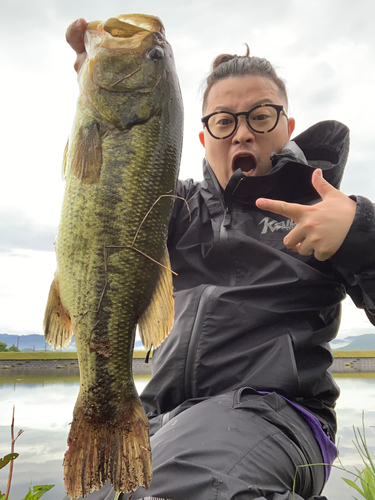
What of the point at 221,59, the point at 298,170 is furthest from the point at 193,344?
the point at 221,59

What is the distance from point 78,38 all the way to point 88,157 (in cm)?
69

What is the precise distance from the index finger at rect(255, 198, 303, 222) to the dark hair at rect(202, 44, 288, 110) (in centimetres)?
146

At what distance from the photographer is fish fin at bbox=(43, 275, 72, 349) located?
5.03ft

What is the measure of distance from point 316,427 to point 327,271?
2.84 feet

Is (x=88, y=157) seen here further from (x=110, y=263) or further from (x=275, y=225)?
(x=275, y=225)

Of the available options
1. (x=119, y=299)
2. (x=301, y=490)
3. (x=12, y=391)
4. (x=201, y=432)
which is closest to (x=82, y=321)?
(x=119, y=299)

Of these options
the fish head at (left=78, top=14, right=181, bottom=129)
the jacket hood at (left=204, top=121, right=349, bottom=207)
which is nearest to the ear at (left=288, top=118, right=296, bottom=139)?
the jacket hood at (left=204, top=121, right=349, bottom=207)

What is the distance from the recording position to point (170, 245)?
253 centimetres

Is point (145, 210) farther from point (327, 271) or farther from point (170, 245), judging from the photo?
point (327, 271)

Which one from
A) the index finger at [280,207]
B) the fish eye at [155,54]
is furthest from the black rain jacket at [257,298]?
the fish eye at [155,54]

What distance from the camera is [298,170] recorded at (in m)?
2.40

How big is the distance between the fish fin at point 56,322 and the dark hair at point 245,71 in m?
1.99

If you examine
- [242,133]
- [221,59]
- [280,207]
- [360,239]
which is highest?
[221,59]

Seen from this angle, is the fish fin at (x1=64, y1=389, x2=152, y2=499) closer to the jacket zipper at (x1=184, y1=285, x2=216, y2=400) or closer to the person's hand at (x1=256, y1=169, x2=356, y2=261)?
the jacket zipper at (x1=184, y1=285, x2=216, y2=400)
